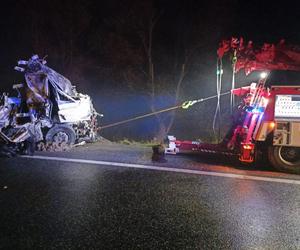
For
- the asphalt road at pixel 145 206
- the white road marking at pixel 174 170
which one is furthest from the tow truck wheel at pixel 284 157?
the white road marking at pixel 174 170

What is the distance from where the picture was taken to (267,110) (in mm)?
7312

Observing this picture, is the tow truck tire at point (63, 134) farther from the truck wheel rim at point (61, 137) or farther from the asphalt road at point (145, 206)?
the asphalt road at point (145, 206)

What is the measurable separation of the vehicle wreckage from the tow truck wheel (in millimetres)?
4948

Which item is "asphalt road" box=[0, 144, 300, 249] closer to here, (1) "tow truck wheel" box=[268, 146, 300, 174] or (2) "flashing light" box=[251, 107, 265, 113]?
(1) "tow truck wheel" box=[268, 146, 300, 174]

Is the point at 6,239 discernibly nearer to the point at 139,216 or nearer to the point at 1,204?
the point at 1,204

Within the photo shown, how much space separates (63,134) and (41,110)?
2.65 feet

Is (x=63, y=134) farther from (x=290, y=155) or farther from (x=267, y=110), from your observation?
(x=290, y=155)

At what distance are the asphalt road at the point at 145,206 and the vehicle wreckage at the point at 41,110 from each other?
4.62ft

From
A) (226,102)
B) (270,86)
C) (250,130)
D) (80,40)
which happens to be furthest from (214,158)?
(80,40)

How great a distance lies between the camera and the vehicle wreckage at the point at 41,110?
9398mm

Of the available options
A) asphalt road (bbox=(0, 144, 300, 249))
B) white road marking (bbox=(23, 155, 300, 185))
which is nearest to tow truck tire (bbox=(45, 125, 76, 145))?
white road marking (bbox=(23, 155, 300, 185))

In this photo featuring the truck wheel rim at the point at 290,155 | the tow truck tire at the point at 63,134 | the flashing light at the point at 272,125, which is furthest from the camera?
the tow truck tire at the point at 63,134

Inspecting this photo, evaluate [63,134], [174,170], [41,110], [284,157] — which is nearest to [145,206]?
[174,170]

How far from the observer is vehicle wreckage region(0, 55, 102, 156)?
940 centimetres
